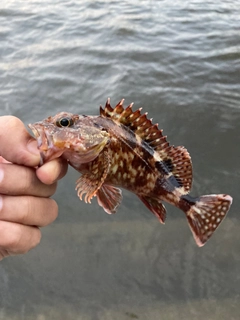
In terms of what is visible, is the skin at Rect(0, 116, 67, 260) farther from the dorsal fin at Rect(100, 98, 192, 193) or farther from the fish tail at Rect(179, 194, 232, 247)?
the fish tail at Rect(179, 194, 232, 247)

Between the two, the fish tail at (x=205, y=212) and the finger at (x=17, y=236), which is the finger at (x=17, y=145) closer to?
the finger at (x=17, y=236)

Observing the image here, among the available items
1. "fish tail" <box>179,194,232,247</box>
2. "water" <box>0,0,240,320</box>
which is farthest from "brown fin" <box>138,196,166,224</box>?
"water" <box>0,0,240,320</box>

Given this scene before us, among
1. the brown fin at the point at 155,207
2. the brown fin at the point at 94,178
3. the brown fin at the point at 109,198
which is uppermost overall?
the brown fin at the point at 94,178

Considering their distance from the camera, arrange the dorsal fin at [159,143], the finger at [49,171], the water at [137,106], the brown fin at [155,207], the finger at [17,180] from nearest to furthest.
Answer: the finger at [49,171] → the finger at [17,180] → the dorsal fin at [159,143] → the brown fin at [155,207] → the water at [137,106]

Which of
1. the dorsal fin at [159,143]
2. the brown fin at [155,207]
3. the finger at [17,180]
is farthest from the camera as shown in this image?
the brown fin at [155,207]

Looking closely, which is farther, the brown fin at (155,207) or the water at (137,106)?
the water at (137,106)

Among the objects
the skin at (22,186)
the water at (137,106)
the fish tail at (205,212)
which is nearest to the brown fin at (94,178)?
the skin at (22,186)

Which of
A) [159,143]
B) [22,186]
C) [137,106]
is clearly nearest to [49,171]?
[22,186]

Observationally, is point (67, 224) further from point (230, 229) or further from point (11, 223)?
point (11, 223)
